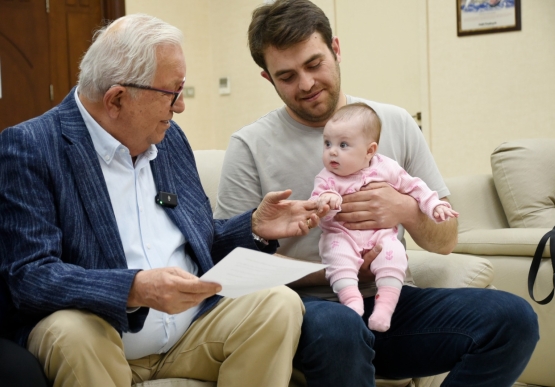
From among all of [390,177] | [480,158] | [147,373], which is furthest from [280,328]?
[480,158]

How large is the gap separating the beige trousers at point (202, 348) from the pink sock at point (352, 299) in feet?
0.65

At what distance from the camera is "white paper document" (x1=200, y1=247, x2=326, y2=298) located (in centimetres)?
145

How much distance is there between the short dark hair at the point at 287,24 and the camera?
219 cm

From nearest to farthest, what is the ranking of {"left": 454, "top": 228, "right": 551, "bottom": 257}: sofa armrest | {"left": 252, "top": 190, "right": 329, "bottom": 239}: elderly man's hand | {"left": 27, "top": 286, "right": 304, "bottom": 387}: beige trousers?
{"left": 27, "top": 286, "right": 304, "bottom": 387}: beige trousers, {"left": 252, "top": 190, "right": 329, "bottom": 239}: elderly man's hand, {"left": 454, "top": 228, "right": 551, "bottom": 257}: sofa armrest

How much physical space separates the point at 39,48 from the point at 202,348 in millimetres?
4139

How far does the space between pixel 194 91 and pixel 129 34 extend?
14.1 feet

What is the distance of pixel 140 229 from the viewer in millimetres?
1812

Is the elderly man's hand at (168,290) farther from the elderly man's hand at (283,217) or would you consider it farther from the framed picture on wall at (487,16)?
the framed picture on wall at (487,16)

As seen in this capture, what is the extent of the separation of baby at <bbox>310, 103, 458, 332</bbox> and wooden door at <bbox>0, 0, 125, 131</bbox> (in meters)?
3.71

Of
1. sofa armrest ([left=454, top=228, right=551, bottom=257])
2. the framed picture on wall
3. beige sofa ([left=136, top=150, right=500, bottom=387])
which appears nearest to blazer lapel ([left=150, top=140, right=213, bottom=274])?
beige sofa ([left=136, top=150, right=500, bottom=387])

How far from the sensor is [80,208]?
1692mm

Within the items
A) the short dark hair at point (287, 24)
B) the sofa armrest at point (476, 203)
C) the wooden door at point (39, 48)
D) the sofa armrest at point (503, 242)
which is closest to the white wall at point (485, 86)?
the sofa armrest at point (476, 203)

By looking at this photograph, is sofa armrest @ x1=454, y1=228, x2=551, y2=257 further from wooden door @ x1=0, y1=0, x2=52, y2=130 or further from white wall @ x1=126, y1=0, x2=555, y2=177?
wooden door @ x1=0, y1=0, x2=52, y2=130

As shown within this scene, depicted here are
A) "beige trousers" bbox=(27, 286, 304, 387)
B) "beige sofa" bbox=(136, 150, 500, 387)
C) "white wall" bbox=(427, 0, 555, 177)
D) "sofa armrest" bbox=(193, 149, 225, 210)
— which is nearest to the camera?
"beige trousers" bbox=(27, 286, 304, 387)
